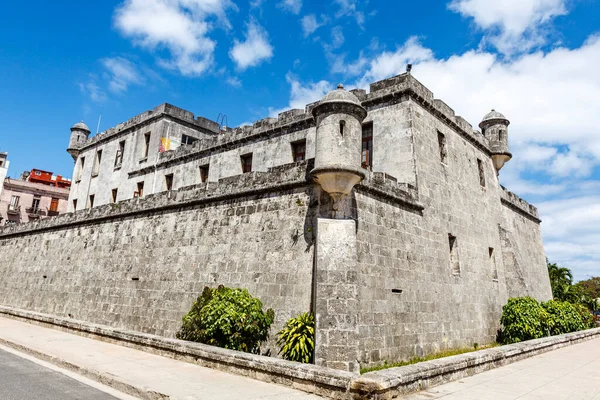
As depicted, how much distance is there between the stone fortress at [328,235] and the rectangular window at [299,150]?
0.06 meters

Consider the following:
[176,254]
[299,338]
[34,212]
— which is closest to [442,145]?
[299,338]

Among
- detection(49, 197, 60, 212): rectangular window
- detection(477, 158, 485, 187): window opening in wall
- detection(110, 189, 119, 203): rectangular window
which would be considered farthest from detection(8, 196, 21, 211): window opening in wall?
detection(477, 158, 485, 187): window opening in wall

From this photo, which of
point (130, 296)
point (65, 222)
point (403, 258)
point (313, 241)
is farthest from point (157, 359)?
point (65, 222)

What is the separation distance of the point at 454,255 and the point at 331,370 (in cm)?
868

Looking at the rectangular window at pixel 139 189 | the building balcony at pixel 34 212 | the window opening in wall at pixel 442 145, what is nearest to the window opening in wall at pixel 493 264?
the window opening in wall at pixel 442 145

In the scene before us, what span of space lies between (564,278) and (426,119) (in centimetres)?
2248

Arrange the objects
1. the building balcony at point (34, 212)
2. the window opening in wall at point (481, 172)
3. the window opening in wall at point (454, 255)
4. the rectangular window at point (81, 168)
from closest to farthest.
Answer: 1. the window opening in wall at point (454, 255)
2. the window opening in wall at point (481, 172)
3. the rectangular window at point (81, 168)
4. the building balcony at point (34, 212)

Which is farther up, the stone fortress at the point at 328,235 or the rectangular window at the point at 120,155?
the rectangular window at the point at 120,155

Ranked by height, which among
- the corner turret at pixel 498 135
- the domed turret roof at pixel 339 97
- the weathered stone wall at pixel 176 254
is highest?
the corner turret at pixel 498 135

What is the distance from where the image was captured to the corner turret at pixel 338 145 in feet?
31.0

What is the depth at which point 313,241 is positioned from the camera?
10016mm

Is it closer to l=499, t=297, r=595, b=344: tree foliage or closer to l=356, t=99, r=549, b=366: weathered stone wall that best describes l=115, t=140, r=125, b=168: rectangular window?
l=356, t=99, r=549, b=366: weathered stone wall

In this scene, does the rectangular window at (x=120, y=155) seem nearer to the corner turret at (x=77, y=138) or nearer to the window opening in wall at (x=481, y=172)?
the corner turret at (x=77, y=138)

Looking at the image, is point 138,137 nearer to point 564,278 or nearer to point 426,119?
point 426,119
